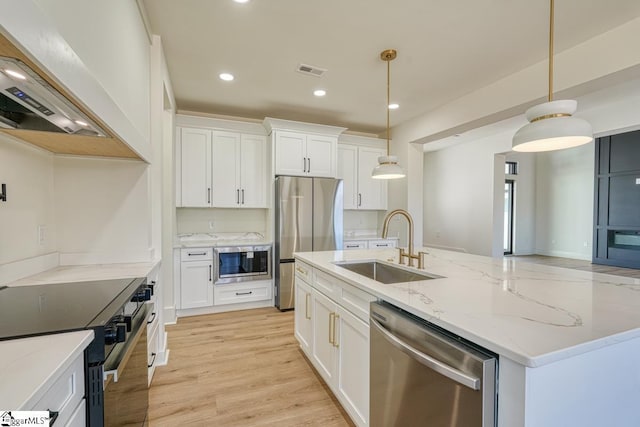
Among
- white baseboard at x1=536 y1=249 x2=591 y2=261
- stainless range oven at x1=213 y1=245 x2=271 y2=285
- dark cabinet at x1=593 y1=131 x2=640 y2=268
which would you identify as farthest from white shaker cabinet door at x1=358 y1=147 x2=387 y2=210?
white baseboard at x1=536 y1=249 x2=591 y2=261

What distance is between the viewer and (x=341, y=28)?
7.54 ft

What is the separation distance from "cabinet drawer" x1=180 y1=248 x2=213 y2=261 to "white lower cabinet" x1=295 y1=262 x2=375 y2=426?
5.67ft

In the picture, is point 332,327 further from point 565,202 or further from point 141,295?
point 565,202

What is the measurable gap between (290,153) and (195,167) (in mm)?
1266

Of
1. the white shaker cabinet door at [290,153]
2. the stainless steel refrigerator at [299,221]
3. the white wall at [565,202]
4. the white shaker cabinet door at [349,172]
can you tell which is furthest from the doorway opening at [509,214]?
the white shaker cabinet door at [290,153]

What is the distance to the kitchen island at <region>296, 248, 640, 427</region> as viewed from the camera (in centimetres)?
80

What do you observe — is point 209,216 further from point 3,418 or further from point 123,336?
point 3,418

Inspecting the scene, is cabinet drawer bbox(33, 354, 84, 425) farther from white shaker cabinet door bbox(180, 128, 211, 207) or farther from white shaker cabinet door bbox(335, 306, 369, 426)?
white shaker cabinet door bbox(180, 128, 211, 207)

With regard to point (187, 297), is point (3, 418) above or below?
above

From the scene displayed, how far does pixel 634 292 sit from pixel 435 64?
240 cm

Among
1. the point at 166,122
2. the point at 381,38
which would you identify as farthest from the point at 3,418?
the point at 166,122

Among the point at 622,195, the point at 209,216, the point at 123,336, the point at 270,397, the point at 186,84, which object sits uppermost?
the point at 186,84

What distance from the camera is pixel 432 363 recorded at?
105 centimetres

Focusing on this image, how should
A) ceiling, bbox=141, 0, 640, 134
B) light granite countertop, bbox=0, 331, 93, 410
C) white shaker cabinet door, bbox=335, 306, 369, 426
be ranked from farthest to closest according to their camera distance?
1. ceiling, bbox=141, 0, 640, 134
2. white shaker cabinet door, bbox=335, 306, 369, 426
3. light granite countertop, bbox=0, 331, 93, 410
